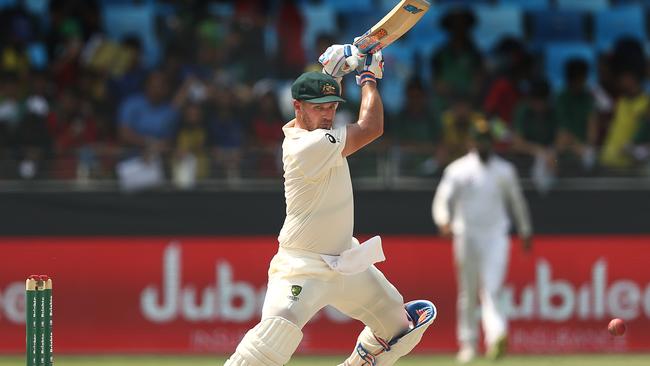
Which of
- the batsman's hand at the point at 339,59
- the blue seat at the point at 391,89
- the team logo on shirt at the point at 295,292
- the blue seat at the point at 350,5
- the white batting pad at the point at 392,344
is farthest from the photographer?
the blue seat at the point at 350,5

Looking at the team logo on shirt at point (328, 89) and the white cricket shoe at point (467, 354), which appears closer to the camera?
the team logo on shirt at point (328, 89)

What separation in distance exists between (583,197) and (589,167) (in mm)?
325

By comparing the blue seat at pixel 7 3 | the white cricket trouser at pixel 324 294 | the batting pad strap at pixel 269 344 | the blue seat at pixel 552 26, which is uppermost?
the blue seat at pixel 7 3

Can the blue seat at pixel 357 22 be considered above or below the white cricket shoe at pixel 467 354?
above

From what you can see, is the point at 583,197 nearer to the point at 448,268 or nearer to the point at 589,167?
the point at 589,167

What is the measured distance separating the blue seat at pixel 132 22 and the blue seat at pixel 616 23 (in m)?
5.62

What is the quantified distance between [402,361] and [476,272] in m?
1.14

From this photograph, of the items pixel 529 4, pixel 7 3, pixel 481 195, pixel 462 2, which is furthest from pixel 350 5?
pixel 481 195

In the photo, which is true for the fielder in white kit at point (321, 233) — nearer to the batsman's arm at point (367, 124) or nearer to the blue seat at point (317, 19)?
the batsman's arm at point (367, 124)

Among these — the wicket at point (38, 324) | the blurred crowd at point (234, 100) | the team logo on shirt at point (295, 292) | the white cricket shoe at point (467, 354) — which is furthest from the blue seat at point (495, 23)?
Answer: the wicket at point (38, 324)

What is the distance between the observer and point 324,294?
7.87 m

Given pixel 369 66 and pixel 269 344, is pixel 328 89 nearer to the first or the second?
pixel 369 66

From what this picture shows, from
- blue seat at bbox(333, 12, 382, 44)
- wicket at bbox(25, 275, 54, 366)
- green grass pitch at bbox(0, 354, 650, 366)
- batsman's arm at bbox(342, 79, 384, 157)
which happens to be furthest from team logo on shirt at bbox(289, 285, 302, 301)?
blue seat at bbox(333, 12, 382, 44)

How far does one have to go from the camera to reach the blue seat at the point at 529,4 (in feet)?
57.1
